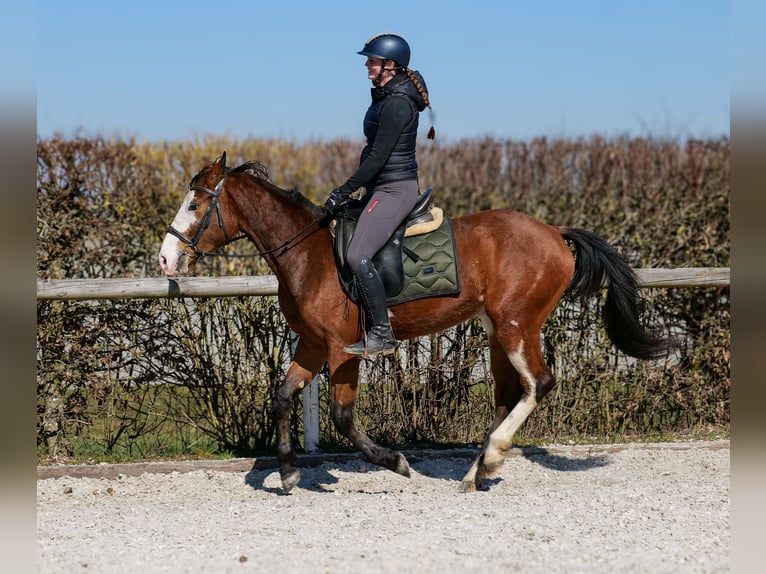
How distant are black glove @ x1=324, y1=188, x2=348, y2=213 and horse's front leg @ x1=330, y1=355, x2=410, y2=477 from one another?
1049 mm

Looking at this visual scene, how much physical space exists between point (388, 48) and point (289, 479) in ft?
9.97

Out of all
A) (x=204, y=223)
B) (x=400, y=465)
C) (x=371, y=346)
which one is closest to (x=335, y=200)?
(x=204, y=223)

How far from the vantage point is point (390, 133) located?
617 centimetres

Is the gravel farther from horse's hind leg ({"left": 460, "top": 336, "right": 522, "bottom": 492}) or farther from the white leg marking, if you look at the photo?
horse's hind leg ({"left": 460, "top": 336, "right": 522, "bottom": 492})

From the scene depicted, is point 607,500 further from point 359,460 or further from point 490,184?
point 490,184

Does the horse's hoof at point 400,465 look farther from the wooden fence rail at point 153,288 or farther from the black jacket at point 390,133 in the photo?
the black jacket at point 390,133

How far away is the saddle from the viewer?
20.8ft

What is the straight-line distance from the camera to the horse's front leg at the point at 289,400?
6594mm

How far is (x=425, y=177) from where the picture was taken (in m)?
18.6

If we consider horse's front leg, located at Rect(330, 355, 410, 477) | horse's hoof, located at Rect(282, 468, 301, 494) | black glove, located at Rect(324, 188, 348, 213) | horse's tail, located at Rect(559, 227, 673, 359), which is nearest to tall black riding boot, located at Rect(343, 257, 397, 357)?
horse's front leg, located at Rect(330, 355, 410, 477)

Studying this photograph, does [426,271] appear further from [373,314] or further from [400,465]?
[400,465]

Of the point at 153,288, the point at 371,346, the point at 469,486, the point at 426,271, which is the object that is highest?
the point at 426,271
